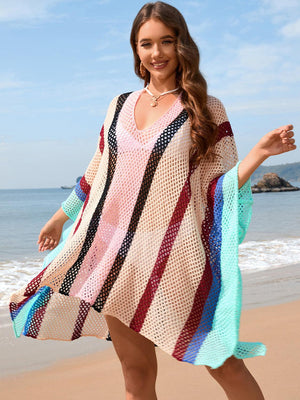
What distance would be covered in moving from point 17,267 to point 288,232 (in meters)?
5.69

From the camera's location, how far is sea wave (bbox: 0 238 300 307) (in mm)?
5586

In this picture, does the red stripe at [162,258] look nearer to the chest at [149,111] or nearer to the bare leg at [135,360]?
the bare leg at [135,360]

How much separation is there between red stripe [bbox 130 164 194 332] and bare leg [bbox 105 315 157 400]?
0.08 meters

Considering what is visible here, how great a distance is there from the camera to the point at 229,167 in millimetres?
1930

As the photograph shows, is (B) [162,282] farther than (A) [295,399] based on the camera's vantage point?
No

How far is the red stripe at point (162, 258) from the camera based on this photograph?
6.04 ft

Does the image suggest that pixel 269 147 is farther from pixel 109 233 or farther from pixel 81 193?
pixel 81 193

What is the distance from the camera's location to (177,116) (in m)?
1.93

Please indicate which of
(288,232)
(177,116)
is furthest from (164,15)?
(288,232)

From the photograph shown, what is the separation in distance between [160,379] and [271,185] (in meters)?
40.2

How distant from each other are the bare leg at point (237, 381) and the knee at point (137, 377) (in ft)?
0.97

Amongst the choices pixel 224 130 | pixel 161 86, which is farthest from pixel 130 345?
pixel 161 86

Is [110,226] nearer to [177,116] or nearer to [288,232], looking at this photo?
[177,116]

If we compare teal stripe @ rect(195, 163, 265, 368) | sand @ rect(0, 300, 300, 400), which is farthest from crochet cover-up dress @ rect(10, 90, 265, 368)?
sand @ rect(0, 300, 300, 400)
